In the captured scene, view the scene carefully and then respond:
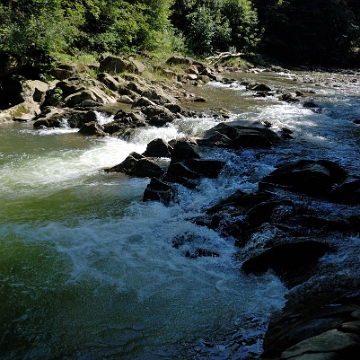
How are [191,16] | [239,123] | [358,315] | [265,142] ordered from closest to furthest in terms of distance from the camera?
[358,315], [265,142], [239,123], [191,16]

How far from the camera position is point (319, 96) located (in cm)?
1781

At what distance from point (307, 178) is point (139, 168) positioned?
3.92 meters

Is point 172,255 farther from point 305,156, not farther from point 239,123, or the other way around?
point 239,123

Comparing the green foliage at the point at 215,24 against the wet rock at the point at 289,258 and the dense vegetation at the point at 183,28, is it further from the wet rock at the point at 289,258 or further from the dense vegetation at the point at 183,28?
the wet rock at the point at 289,258

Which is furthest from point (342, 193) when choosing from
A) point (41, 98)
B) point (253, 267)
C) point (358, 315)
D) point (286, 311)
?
point (41, 98)

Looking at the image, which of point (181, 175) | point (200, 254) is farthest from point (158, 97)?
point (200, 254)

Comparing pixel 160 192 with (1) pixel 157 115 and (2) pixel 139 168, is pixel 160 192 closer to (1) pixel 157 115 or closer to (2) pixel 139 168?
(2) pixel 139 168

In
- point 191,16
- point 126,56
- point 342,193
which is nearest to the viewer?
point 342,193

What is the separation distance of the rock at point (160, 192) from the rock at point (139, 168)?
1132mm

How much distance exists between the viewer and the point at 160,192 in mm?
7023

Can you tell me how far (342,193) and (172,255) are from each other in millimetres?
3342

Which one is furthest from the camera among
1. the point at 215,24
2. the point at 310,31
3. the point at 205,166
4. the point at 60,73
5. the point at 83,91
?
the point at 310,31

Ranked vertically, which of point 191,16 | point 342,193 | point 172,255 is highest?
point 191,16

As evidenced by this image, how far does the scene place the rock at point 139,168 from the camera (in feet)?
27.6
